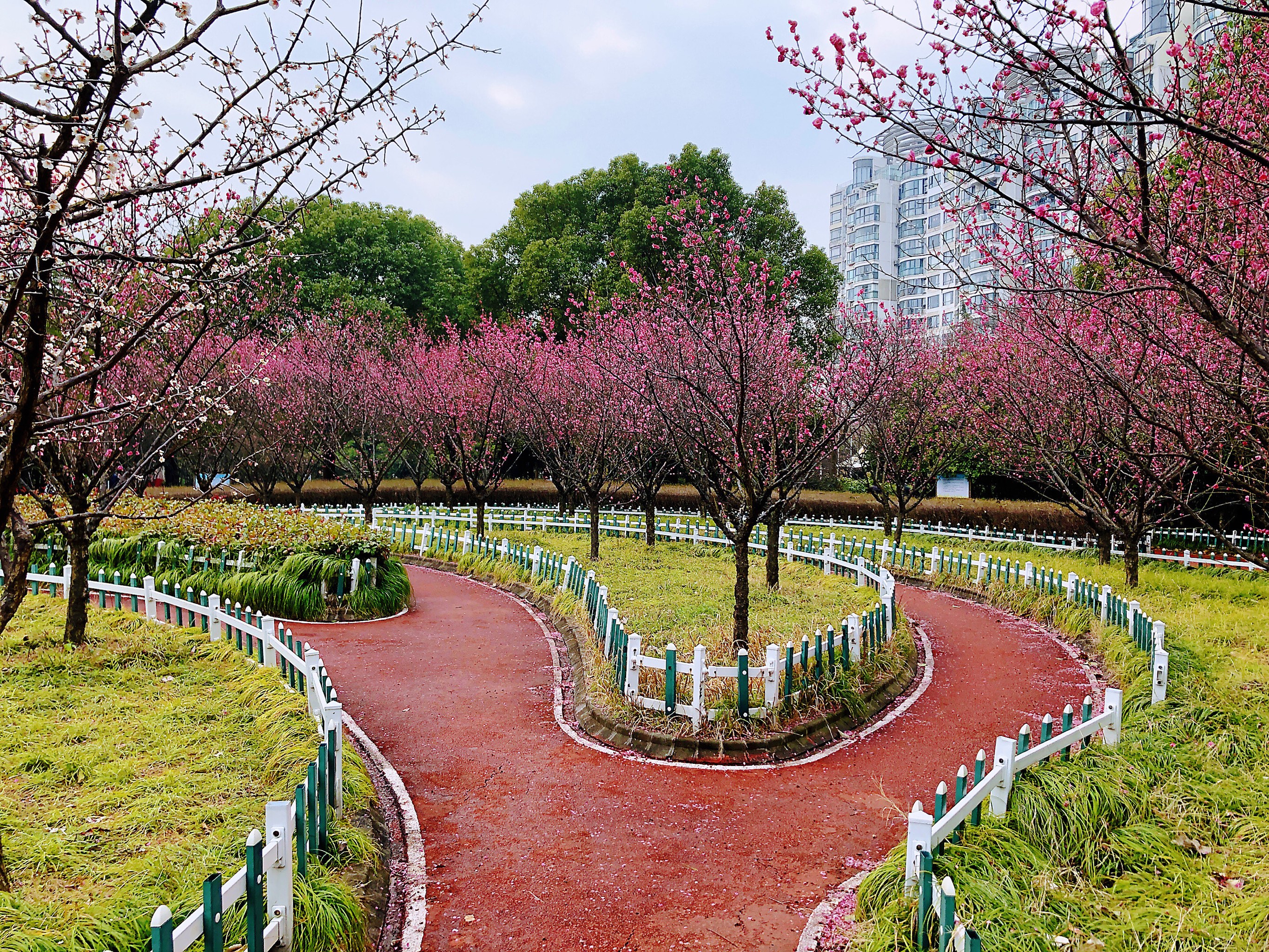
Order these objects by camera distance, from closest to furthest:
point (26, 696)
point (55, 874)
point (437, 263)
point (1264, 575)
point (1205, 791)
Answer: point (55, 874) < point (1205, 791) < point (26, 696) < point (1264, 575) < point (437, 263)

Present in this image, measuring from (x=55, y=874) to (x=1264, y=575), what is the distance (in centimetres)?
1654

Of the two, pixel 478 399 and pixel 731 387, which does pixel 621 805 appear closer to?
pixel 731 387

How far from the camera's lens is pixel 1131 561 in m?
13.2

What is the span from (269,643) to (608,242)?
82.5ft

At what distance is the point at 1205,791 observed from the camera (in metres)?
5.61

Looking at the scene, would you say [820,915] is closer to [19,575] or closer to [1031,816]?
[1031,816]

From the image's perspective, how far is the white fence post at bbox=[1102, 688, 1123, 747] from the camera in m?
6.33

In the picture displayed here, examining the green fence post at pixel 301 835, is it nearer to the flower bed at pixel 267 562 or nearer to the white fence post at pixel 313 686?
A: the white fence post at pixel 313 686

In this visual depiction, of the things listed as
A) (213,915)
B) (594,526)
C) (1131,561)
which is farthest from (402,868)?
(1131,561)

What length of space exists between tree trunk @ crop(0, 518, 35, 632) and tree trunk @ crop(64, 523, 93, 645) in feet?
8.33

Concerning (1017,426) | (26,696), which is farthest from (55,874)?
(1017,426)

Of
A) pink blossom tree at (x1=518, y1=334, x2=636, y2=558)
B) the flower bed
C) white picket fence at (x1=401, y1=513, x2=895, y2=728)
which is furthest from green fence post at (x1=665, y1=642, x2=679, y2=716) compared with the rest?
pink blossom tree at (x1=518, y1=334, x2=636, y2=558)

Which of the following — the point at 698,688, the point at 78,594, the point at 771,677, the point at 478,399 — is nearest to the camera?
the point at 698,688

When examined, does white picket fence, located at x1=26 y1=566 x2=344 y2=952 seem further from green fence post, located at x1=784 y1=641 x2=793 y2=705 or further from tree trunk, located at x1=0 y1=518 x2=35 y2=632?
green fence post, located at x1=784 y1=641 x2=793 y2=705
